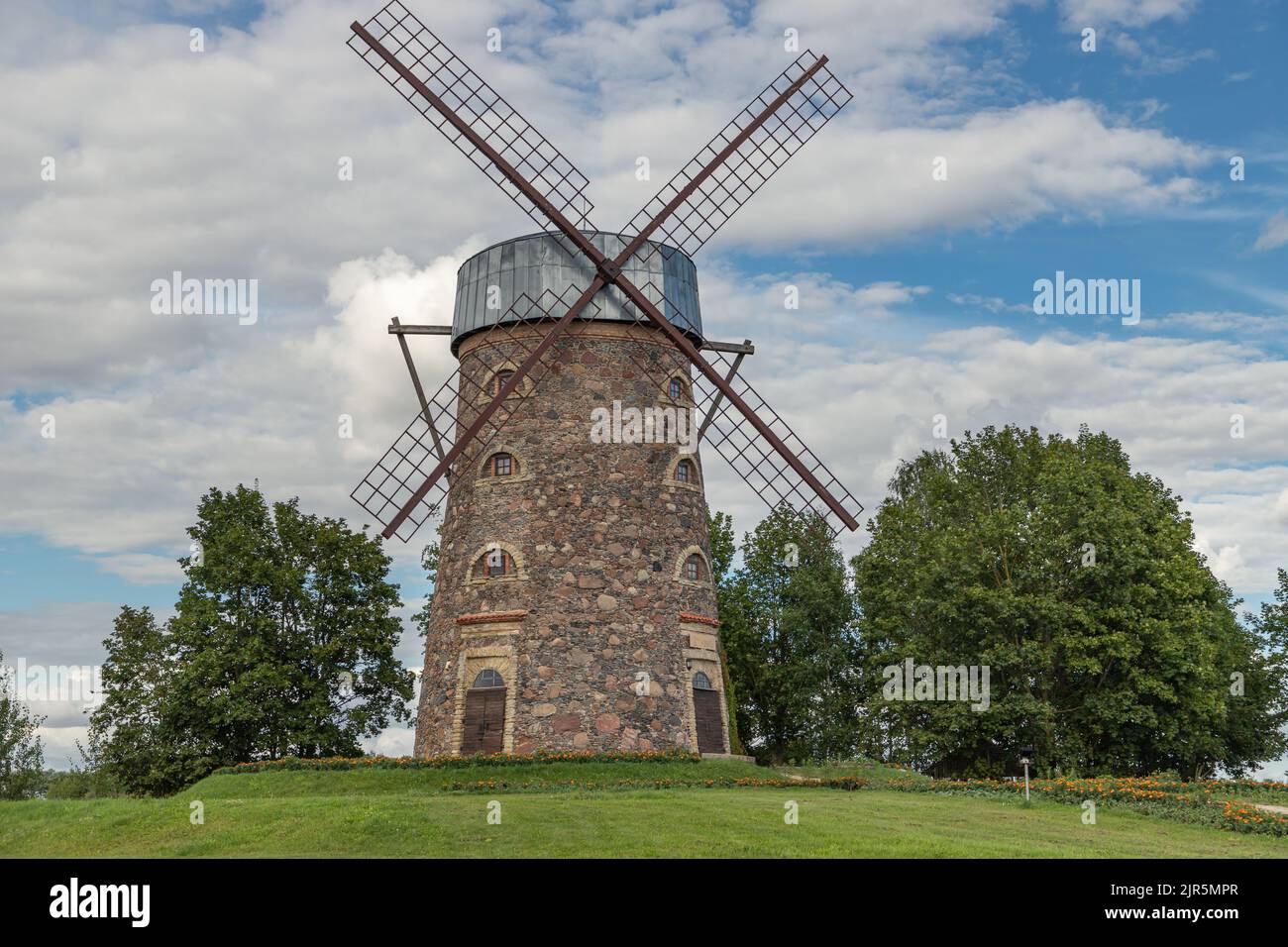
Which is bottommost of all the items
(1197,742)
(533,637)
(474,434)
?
(1197,742)

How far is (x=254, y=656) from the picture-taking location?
130ft

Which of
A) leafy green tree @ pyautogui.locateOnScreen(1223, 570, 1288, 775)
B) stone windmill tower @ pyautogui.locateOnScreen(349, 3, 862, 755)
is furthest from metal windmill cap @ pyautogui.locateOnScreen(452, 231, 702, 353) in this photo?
leafy green tree @ pyautogui.locateOnScreen(1223, 570, 1288, 775)

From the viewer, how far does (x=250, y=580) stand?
4112 cm

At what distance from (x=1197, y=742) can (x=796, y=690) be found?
46.1ft

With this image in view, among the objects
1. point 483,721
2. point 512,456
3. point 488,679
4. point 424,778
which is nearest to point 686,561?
point 512,456

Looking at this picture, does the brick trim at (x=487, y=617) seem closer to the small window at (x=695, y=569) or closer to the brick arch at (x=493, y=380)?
the small window at (x=695, y=569)

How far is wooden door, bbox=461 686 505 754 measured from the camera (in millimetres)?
31906

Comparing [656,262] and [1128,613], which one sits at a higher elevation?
[656,262]

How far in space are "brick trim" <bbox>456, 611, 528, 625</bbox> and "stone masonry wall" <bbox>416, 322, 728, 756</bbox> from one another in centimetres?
4

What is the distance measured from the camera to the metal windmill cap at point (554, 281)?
34.4 metres

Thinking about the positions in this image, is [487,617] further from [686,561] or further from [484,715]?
[686,561]

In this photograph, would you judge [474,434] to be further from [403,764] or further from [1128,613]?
[1128,613]
